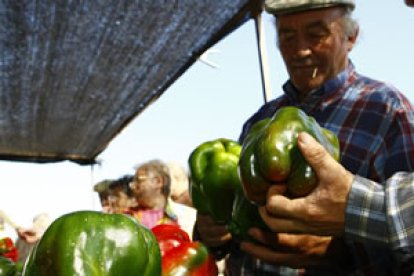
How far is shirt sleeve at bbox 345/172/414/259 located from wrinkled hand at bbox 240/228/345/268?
0.53ft

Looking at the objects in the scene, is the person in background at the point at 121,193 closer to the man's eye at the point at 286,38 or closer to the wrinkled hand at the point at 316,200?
the man's eye at the point at 286,38

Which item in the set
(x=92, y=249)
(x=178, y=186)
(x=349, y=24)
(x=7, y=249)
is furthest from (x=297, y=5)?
(x=178, y=186)

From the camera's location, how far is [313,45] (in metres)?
2.00

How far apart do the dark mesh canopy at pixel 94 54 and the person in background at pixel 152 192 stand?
33.0 inches

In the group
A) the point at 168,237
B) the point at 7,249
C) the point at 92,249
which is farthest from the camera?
the point at 7,249

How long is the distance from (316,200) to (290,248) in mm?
211

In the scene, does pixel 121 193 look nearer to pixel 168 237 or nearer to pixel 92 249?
pixel 168 237

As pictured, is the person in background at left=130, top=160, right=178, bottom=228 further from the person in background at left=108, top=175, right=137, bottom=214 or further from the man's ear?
the man's ear

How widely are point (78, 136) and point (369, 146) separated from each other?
5.81m

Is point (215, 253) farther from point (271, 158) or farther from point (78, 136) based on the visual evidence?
point (78, 136)

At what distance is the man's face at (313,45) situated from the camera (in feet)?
6.55

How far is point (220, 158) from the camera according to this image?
161cm

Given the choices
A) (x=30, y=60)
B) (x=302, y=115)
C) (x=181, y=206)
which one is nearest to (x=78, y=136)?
(x=30, y=60)

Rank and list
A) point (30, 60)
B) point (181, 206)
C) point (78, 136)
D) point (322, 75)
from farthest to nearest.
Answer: point (78, 136), point (30, 60), point (181, 206), point (322, 75)
